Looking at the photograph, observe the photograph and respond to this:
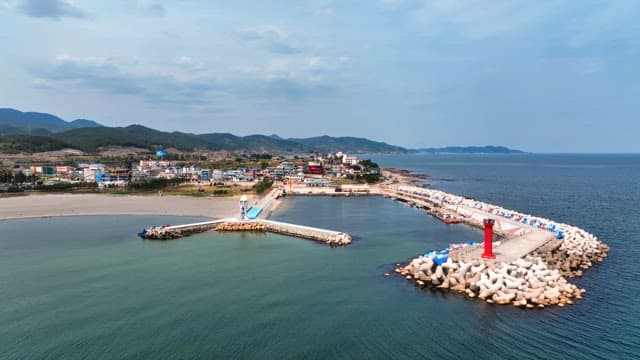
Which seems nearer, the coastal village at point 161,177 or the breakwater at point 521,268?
the breakwater at point 521,268

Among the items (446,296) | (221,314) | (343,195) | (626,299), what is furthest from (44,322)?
(343,195)

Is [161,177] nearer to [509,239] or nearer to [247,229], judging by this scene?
[247,229]

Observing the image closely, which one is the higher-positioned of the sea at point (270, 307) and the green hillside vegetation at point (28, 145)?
the green hillside vegetation at point (28, 145)

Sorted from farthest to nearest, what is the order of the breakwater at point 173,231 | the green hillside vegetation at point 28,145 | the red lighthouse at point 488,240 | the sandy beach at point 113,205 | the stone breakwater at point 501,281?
the green hillside vegetation at point 28,145, the sandy beach at point 113,205, the breakwater at point 173,231, the red lighthouse at point 488,240, the stone breakwater at point 501,281

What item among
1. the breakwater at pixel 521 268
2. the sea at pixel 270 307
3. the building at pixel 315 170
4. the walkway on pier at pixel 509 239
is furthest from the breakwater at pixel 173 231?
the building at pixel 315 170

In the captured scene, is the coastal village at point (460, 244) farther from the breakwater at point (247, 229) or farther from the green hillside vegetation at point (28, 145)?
the green hillside vegetation at point (28, 145)

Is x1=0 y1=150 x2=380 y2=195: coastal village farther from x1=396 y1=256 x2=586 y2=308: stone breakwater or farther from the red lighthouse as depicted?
the red lighthouse

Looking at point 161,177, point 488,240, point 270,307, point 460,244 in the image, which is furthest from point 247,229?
point 161,177
